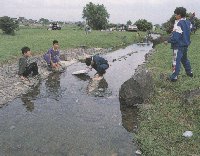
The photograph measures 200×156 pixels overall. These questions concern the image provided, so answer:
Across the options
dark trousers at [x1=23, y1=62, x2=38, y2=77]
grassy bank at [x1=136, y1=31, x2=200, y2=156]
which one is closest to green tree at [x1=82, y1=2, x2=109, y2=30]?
dark trousers at [x1=23, y1=62, x2=38, y2=77]

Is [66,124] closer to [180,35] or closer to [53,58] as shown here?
[180,35]

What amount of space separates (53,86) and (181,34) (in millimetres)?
7635

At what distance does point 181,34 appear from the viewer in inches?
591

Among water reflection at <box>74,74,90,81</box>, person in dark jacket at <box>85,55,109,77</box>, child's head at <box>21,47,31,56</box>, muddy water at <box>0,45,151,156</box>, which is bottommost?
muddy water at <box>0,45,151,156</box>

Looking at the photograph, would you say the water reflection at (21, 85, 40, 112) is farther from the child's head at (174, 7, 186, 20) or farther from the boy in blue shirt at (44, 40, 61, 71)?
the child's head at (174, 7, 186, 20)

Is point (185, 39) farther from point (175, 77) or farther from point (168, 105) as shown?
point (168, 105)

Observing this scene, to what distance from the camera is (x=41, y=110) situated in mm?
13969

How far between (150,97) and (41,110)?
4819 mm

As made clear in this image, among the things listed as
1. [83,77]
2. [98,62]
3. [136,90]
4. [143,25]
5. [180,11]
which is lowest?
[83,77]

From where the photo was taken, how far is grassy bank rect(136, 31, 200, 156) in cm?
980

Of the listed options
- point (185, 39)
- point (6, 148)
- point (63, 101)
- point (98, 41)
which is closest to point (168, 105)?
point (185, 39)

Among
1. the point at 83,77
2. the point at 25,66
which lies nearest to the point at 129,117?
the point at 83,77

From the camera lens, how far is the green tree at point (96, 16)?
98562 mm

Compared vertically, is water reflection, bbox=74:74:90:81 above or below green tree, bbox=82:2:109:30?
below
